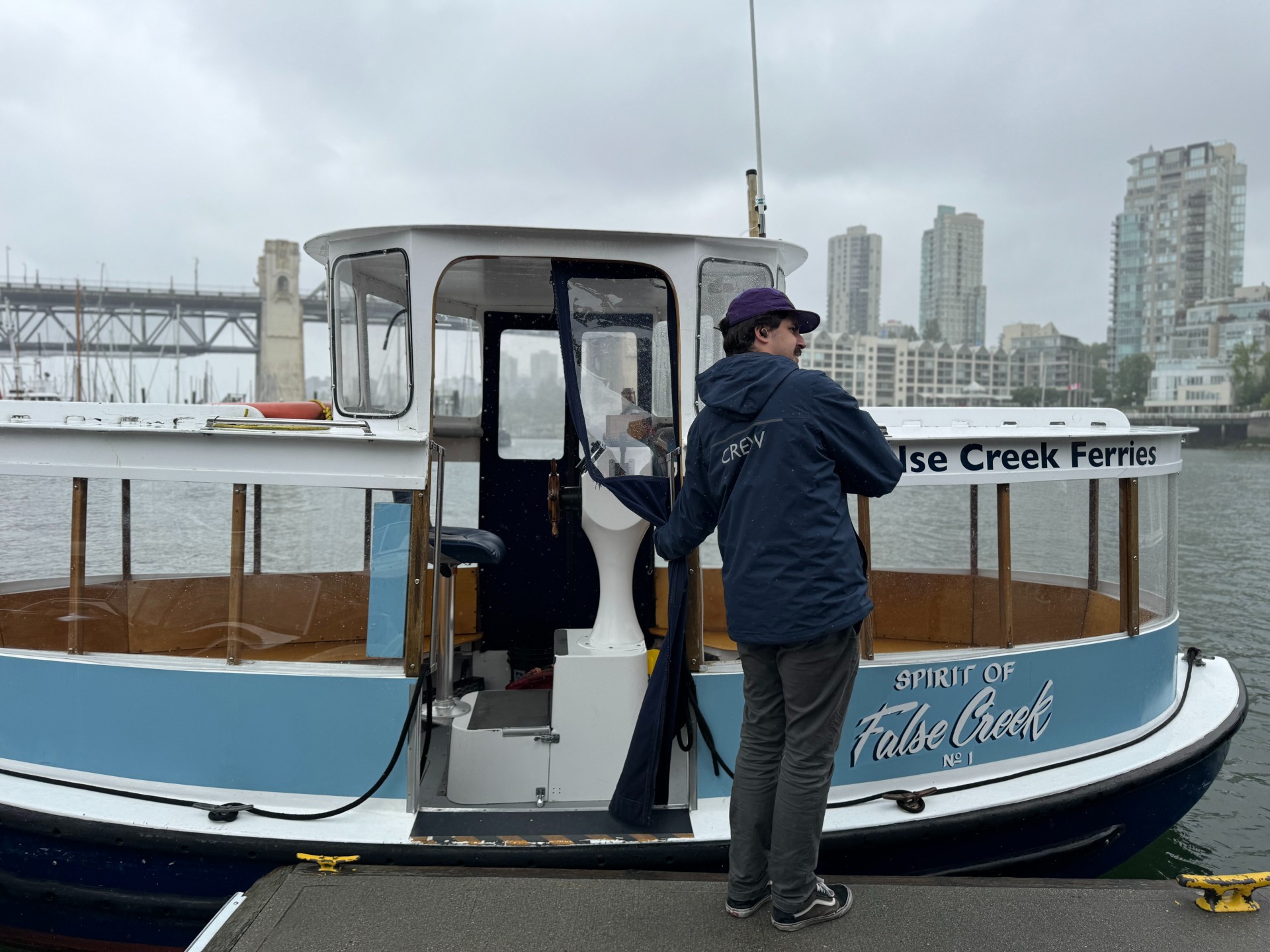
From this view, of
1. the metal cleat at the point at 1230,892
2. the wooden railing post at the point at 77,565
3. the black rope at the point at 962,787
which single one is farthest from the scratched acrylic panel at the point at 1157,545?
the wooden railing post at the point at 77,565

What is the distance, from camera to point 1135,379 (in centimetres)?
10212

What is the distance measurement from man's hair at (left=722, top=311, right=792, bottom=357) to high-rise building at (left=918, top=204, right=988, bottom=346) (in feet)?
621

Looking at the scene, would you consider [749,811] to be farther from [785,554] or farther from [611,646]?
[611,646]

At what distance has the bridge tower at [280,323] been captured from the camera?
218 ft

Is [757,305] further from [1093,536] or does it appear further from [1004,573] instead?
[1093,536]

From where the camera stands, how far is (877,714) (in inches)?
141

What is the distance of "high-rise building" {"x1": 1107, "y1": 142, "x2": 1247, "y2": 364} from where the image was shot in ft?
513

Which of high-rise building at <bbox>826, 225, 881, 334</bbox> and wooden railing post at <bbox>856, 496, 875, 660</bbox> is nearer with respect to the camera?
wooden railing post at <bbox>856, 496, 875, 660</bbox>

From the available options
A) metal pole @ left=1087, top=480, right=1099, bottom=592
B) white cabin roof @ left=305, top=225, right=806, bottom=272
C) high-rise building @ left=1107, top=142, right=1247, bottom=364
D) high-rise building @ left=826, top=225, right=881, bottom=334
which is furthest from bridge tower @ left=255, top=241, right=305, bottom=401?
high-rise building @ left=1107, top=142, right=1247, bottom=364

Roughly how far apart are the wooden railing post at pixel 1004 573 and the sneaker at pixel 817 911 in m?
1.52

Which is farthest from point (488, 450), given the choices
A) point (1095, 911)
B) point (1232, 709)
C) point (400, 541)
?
point (1232, 709)

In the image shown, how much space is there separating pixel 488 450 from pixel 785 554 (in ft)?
10.4

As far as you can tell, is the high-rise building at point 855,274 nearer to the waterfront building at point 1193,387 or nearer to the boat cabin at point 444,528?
the waterfront building at point 1193,387

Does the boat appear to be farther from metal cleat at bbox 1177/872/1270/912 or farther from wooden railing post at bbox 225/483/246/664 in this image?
metal cleat at bbox 1177/872/1270/912
